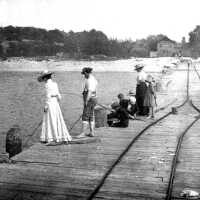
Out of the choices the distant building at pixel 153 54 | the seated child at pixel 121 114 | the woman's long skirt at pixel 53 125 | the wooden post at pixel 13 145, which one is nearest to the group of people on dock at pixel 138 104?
the seated child at pixel 121 114

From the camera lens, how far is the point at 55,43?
4562 inches

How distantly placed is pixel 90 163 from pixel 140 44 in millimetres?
137890

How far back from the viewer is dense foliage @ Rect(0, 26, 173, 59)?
112000 millimetres

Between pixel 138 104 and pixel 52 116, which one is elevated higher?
pixel 52 116

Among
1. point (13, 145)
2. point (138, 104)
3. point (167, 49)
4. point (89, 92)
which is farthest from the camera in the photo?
point (167, 49)

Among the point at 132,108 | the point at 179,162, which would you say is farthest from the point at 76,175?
the point at 132,108

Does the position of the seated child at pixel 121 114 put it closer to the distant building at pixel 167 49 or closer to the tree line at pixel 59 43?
the tree line at pixel 59 43

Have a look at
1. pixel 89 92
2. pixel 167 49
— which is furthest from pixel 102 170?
pixel 167 49

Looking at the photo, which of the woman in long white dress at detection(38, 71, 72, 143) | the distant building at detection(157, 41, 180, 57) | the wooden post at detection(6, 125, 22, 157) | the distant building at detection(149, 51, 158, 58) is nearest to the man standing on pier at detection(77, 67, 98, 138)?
the woman in long white dress at detection(38, 71, 72, 143)

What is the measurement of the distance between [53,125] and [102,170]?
2.27m

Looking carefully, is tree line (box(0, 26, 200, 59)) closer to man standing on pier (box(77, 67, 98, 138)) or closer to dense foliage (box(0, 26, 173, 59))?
dense foliage (box(0, 26, 173, 59))

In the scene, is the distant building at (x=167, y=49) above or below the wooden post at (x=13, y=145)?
above

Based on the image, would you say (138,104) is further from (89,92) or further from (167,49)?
(167,49)

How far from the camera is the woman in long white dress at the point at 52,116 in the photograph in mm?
8555
